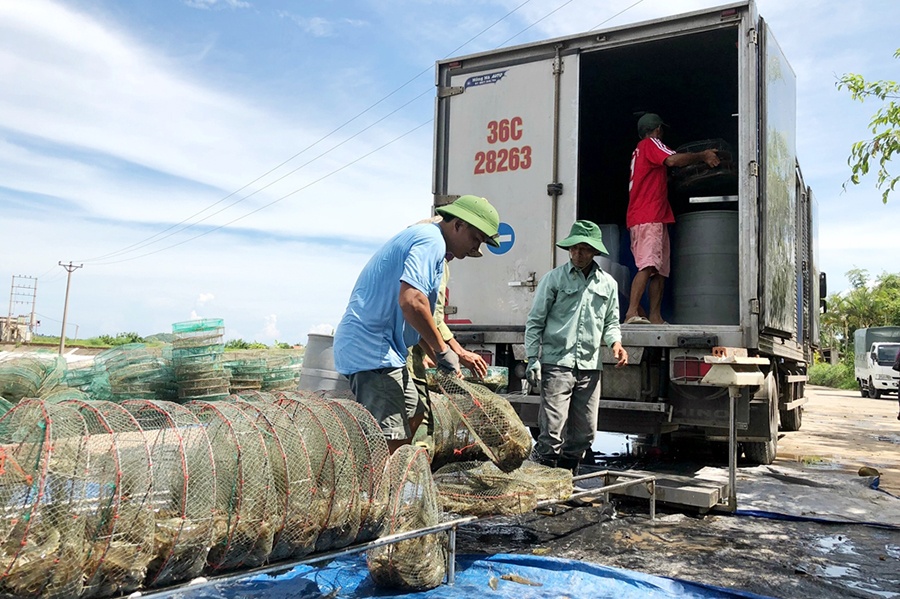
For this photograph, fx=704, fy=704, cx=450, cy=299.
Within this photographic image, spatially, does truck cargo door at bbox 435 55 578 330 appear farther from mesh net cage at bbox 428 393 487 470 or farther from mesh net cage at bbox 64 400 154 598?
mesh net cage at bbox 64 400 154 598

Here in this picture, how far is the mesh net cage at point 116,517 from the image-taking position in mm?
2441

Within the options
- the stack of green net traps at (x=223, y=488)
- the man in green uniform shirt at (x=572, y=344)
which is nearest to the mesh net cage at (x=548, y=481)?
the stack of green net traps at (x=223, y=488)

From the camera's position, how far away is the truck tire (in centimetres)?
710

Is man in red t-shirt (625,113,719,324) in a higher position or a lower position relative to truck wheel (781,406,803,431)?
higher

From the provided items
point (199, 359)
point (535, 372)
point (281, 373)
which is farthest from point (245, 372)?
point (535, 372)

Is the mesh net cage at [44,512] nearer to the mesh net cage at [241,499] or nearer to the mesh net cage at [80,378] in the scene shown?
the mesh net cage at [241,499]

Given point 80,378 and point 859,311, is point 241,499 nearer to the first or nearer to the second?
point 80,378

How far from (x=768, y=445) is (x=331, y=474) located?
19.2ft

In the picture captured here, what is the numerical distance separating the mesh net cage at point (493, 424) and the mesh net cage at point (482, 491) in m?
0.13

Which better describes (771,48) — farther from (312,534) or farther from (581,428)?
(312,534)

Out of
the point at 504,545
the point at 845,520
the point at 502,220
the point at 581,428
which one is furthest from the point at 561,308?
the point at 845,520

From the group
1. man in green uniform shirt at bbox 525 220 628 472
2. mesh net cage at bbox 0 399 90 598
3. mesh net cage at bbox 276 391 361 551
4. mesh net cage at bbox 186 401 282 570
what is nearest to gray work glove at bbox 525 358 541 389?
man in green uniform shirt at bbox 525 220 628 472

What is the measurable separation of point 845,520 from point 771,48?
393 centimetres

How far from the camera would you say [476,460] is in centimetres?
464
